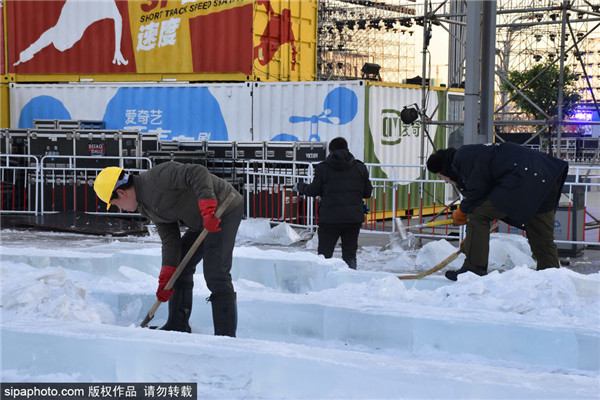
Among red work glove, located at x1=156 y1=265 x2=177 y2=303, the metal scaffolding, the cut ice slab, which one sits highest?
the metal scaffolding

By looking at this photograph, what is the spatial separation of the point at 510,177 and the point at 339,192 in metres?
2.07

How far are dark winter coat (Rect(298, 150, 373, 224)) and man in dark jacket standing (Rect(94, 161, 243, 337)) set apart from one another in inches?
113

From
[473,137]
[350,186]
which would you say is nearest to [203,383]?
[350,186]

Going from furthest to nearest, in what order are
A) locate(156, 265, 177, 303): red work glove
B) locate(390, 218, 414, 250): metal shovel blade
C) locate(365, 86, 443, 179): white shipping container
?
locate(365, 86, 443, 179): white shipping container < locate(390, 218, 414, 250): metal shovel blade < locate(156, 265, 177, 303): red work glove

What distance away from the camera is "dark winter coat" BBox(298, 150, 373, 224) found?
959 centimetres

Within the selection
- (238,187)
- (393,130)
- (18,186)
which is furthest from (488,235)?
(18,186)

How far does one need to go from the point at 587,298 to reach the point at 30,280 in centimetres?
476

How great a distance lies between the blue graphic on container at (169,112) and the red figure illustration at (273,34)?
149 centimetres

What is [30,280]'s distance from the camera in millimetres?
7305

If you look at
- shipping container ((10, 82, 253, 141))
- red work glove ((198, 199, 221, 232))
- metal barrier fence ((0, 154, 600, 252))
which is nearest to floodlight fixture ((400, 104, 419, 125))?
metal barrier fence ((0, 154, 600, 252))

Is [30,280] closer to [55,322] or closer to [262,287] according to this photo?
[55,322]

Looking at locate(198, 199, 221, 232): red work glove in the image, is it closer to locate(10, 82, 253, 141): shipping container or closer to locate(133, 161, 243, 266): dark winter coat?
locate(133, 161, 243, 266): dark winter coat

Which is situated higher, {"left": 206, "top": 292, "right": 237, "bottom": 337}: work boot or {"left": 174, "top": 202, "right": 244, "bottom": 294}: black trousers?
{"left": 174, "top": 202, "right": 244, "bottom": 294}: black trousers

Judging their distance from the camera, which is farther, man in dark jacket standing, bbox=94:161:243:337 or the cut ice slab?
the cut ice slab
